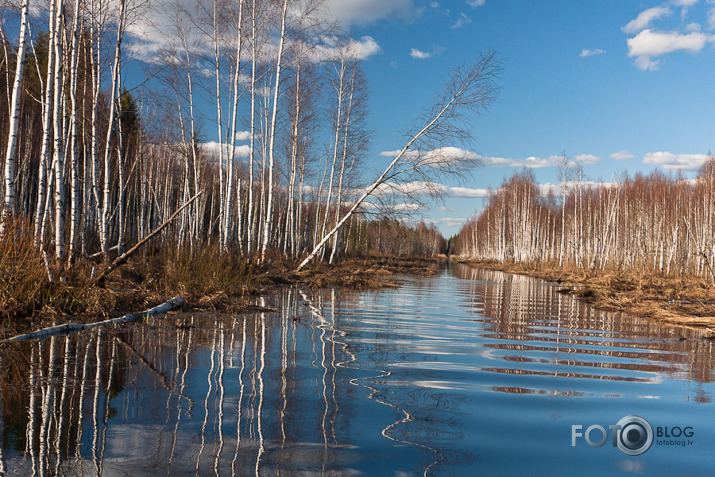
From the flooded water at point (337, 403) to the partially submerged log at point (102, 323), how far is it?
0.18m

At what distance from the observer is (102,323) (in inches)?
237

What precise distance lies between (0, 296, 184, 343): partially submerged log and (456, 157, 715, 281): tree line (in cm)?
2129

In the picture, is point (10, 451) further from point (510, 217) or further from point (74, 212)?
point (510, 217)

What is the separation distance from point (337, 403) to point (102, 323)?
411cm

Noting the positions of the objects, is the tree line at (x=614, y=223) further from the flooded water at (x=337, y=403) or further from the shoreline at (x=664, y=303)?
the flooded water at (x=337, y=403)

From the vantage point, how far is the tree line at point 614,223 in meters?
30.9

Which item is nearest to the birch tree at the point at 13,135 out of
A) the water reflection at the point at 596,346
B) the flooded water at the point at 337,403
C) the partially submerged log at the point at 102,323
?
the partially submerged log at the point at 102,323

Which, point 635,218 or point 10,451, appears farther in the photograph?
point 635,218

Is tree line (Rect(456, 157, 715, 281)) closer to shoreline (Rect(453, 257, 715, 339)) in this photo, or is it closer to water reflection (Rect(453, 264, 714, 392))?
shoreline (Rect(453, 257, 715, 339))

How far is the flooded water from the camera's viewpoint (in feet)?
7.97

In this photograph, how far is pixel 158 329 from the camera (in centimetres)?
609

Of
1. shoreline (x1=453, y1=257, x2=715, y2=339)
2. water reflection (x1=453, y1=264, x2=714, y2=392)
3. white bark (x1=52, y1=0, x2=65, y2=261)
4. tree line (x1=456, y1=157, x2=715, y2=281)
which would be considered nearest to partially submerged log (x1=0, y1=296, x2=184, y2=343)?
white bark (x1=52, y1=0, x2=65, y2=261)

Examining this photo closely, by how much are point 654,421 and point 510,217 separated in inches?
2147

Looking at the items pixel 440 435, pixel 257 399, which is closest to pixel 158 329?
pixel 257 399
